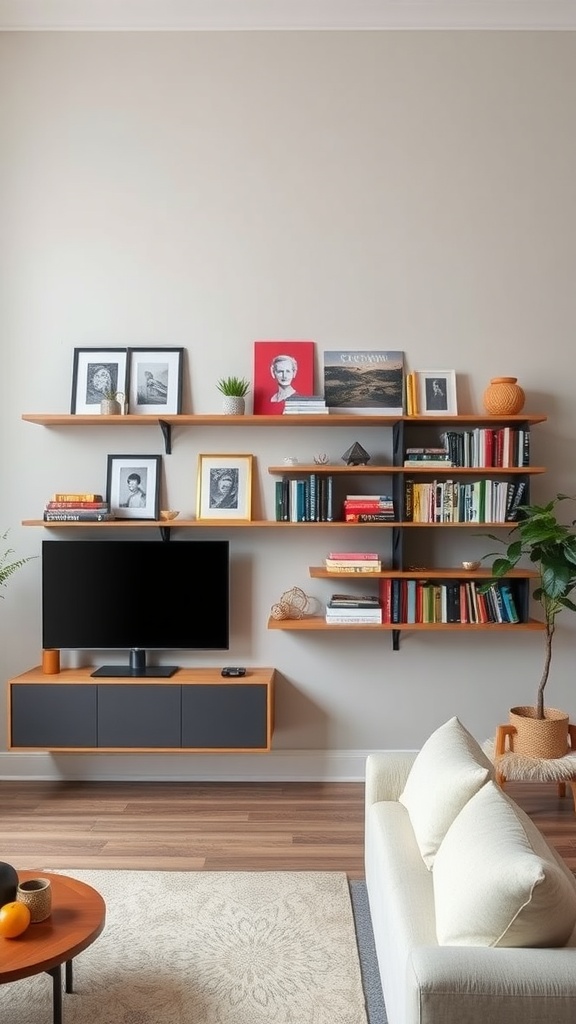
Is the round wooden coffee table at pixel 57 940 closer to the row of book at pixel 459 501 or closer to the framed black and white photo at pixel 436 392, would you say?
the row of book at pixel 459 501

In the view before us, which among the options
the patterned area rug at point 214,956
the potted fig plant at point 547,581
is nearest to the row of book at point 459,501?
the potted fig plant at point 547,581

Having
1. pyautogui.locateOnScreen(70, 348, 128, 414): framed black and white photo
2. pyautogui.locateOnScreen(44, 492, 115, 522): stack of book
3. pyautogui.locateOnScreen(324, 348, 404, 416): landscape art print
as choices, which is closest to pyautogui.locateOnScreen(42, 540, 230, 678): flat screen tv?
pyautogui.locateOnScreen(44, 492, 115, 522): stack of book

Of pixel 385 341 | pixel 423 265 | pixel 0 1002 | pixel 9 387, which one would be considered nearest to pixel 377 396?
pixel 385 341

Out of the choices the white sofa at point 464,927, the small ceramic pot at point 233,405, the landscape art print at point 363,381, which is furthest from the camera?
the landscape art print at point 363,381

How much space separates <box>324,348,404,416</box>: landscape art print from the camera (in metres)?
4.12

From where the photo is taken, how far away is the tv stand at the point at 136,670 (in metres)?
4.00

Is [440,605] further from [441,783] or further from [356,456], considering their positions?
[441,783]

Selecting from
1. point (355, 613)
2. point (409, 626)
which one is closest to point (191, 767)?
point (355, 613)

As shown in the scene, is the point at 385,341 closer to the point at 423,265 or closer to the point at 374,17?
the point at 423,265

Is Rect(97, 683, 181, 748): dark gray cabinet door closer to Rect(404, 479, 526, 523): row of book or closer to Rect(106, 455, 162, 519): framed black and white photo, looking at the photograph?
Rect(106, 455, 162, 519): framed black and white photo

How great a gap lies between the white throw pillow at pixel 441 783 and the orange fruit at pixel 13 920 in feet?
3.46

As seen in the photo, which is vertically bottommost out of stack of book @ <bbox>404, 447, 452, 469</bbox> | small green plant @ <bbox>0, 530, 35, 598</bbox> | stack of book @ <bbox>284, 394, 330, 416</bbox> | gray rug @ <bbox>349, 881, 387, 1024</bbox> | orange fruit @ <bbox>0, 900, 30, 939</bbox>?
gray rug @ <bbox>349, 881, 387, 1024</bbox>

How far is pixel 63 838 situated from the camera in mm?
3502

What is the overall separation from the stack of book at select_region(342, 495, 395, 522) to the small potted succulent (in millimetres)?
718
